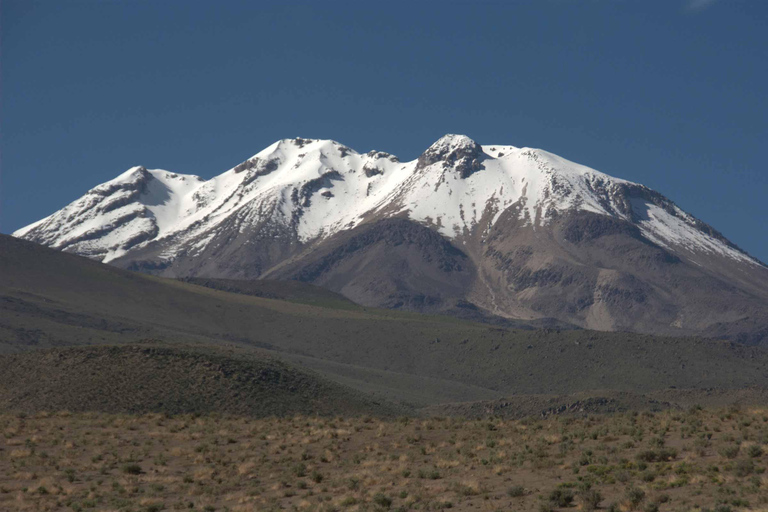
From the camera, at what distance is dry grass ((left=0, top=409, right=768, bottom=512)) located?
107ft

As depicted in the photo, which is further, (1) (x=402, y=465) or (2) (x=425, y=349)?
(2) (x=425, y=349)

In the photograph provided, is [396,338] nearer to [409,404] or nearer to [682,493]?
[409,404]

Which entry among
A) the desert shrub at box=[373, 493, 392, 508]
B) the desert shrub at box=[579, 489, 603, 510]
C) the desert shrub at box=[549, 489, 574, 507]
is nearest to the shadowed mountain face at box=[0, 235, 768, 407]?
the desert shrub at box=[373, 493, 392, 508]

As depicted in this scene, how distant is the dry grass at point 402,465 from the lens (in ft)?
107

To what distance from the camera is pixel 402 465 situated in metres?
40.1

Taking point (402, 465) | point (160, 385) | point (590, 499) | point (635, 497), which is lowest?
point (402, 465)

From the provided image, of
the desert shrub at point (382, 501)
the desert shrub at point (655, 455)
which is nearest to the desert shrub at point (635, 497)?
the desert shrub at point (655, 455)

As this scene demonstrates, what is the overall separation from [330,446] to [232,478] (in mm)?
6838

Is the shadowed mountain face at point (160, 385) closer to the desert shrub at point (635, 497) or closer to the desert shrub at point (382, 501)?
the desert shrub at point (382, 501)

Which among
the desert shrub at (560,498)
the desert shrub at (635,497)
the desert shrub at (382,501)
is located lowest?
the desert shrub at (382,501)

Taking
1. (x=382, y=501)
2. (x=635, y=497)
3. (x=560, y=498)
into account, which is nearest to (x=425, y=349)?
(x=382, y=501)

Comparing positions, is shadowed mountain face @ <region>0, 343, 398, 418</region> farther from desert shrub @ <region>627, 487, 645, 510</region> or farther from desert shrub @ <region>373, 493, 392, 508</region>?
desert shrub @ <region>627, 487, 645, 510</region>

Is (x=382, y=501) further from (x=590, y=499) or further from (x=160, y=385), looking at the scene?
(x=160, y=385)

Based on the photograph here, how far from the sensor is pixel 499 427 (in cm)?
4850
